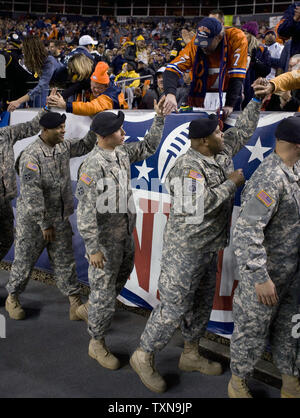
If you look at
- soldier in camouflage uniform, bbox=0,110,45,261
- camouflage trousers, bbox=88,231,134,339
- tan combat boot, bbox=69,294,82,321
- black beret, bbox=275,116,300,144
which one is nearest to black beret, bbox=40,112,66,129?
soldier in camouflage uniform, bbox=0,110,45,261

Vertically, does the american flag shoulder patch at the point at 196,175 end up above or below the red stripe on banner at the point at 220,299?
above

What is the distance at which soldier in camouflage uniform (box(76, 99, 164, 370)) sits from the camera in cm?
346

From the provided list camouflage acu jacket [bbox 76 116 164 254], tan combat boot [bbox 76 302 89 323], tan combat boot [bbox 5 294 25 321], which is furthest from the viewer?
tan combat boot [bbox 5 294 25 321]

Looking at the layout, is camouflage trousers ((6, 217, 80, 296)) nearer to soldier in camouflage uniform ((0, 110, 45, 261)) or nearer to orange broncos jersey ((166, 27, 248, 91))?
soldier in camouflage uniform ((0, 110, 45, 261))

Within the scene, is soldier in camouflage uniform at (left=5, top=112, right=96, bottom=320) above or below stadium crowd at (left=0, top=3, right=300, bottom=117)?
below

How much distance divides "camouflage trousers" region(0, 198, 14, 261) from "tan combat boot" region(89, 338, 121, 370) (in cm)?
183

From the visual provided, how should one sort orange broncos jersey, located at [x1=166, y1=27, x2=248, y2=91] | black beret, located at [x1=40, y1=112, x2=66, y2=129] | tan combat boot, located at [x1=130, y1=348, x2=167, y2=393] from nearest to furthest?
tan combat boot, located at [x1=130, y1=348, x2=167, y2=393] → orange broncos jersey, located at [x1=166, y1=27, x2=248, y2=91] → black beret, located at [x1=40, y1=112, x2=66, y2=129]

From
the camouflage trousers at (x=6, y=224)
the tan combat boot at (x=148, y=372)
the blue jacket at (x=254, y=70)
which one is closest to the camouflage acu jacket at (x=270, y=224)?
the tan combat boot at (x=148, y=372)

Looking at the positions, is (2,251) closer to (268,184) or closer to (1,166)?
(1,166)

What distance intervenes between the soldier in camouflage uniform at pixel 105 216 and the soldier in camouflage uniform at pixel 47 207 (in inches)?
32.6

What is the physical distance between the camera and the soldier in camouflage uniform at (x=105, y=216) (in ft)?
11.4

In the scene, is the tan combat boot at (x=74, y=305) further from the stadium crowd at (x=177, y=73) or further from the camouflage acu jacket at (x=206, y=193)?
the stadium crowd at (x=177, y=73)

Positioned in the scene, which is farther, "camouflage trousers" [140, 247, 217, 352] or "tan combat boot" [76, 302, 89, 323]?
"tan combat boot" [76, 302, 89, 323]

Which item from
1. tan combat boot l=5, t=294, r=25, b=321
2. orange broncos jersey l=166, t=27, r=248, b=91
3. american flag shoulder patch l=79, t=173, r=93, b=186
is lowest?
tan combat boot l=5, t=294, r=25, b=321
